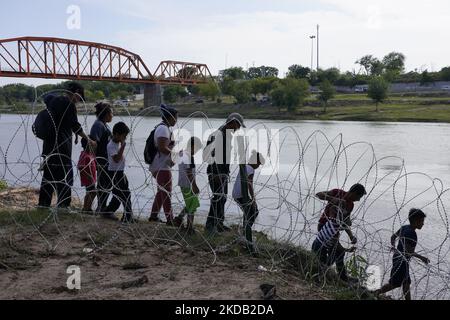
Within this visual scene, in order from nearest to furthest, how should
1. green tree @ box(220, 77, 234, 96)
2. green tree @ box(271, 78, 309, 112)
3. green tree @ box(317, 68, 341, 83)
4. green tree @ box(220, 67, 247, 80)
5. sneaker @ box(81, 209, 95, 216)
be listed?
sneaker @ box(81, 209, 95, 216) → green tree @ box(271, 78, 309, 112) → green tree @ box(220, 77, 234, 96) → green tree @ box(317, 68, 341, 83) → green tree @ box(220, 67, 247, 80)

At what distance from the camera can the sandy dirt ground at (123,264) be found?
16.3 ft

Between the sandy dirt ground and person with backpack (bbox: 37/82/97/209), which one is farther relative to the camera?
person with backpack (bbox: 37/82/97/209)

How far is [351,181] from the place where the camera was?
696 inches

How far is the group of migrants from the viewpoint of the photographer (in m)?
6.16

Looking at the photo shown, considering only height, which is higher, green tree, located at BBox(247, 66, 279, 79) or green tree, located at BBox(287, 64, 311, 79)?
green tree, located at BBox(247, 66, 279, 79)

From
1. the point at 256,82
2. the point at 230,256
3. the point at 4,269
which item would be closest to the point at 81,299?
the point at 4,269

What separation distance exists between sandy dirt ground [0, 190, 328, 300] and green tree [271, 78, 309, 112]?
2374 inches

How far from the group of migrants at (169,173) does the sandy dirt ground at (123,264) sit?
1.03 feet

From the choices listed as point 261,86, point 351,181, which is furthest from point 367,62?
point 351,181

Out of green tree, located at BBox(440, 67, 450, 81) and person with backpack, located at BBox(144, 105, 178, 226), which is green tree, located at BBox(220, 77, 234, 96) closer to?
green tree, located at BBox(440, 67, 450, 81)

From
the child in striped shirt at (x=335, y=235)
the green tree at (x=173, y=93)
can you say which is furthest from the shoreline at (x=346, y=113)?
the child in striped shirt at (x=335, y=235)

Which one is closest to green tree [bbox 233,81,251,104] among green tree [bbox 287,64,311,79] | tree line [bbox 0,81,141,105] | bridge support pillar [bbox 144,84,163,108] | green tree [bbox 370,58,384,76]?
tree line [bbox 0,81,141,105]

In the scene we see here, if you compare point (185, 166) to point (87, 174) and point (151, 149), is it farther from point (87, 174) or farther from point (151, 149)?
point (87, 174)

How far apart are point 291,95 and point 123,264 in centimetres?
6257
